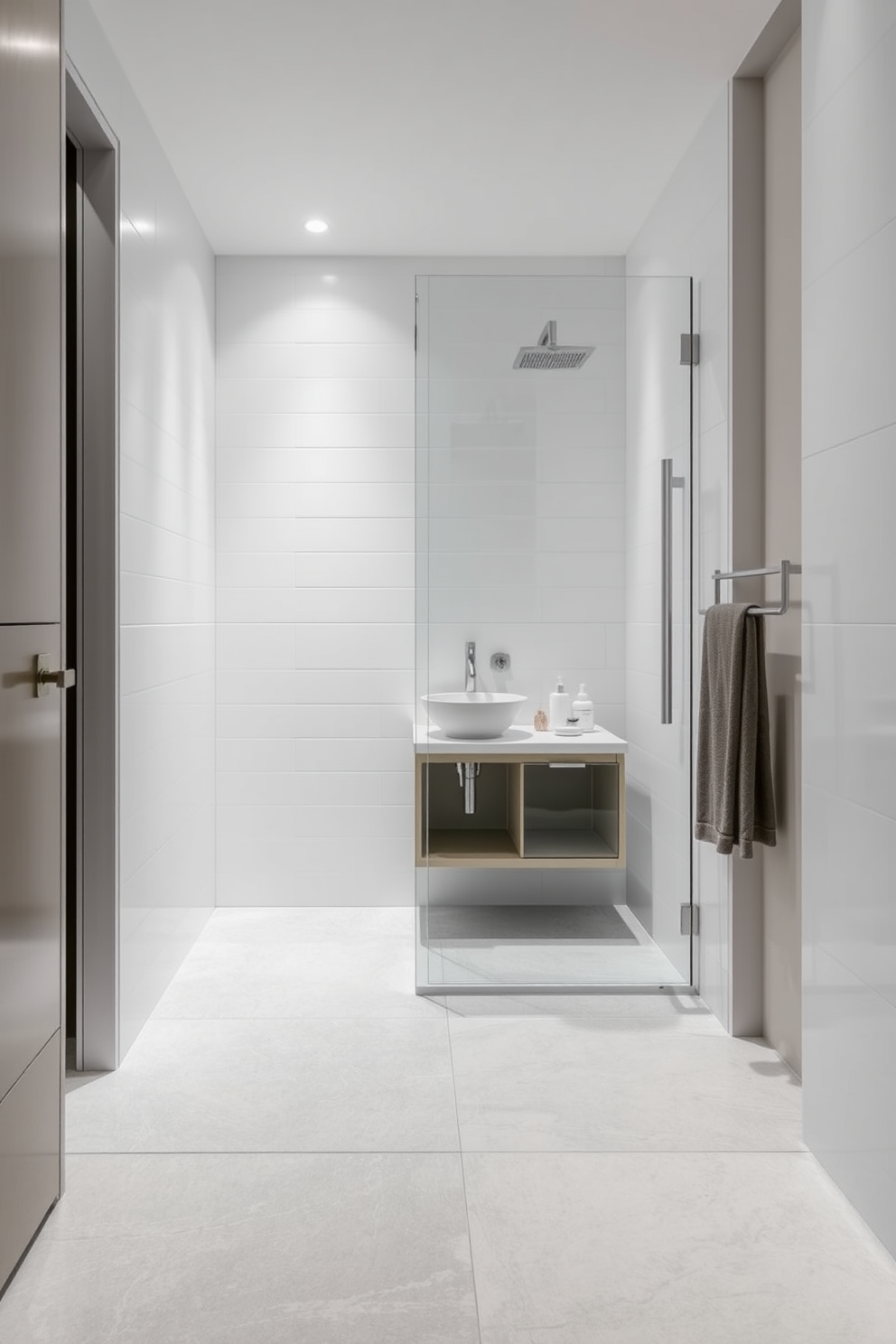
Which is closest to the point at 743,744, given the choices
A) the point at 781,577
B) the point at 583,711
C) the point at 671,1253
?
the point at 781,577

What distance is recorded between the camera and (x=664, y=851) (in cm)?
297

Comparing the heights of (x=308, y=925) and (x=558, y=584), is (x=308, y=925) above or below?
below

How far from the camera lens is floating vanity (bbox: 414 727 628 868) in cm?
289

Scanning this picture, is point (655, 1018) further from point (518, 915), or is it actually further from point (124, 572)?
point (124, 572)

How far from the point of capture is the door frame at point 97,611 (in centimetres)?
247

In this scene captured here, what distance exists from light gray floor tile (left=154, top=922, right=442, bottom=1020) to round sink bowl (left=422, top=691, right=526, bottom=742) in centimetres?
82

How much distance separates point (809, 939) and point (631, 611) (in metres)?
1.15

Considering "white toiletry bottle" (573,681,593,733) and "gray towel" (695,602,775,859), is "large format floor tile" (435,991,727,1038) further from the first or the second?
"white toiletry bottle" (573,681,593,733)

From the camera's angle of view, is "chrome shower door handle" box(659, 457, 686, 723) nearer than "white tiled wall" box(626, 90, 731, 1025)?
No

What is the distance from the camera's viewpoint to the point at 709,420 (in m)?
2.83

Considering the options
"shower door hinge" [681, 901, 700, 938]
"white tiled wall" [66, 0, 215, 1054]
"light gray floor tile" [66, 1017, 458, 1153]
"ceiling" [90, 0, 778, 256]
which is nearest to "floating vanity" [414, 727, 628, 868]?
"shower door hinge" [681, 901, 700, 938]

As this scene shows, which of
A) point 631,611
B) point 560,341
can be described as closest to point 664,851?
point 631,611

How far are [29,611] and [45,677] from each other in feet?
0.40

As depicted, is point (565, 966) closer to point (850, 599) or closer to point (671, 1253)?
point (671, 1253)
